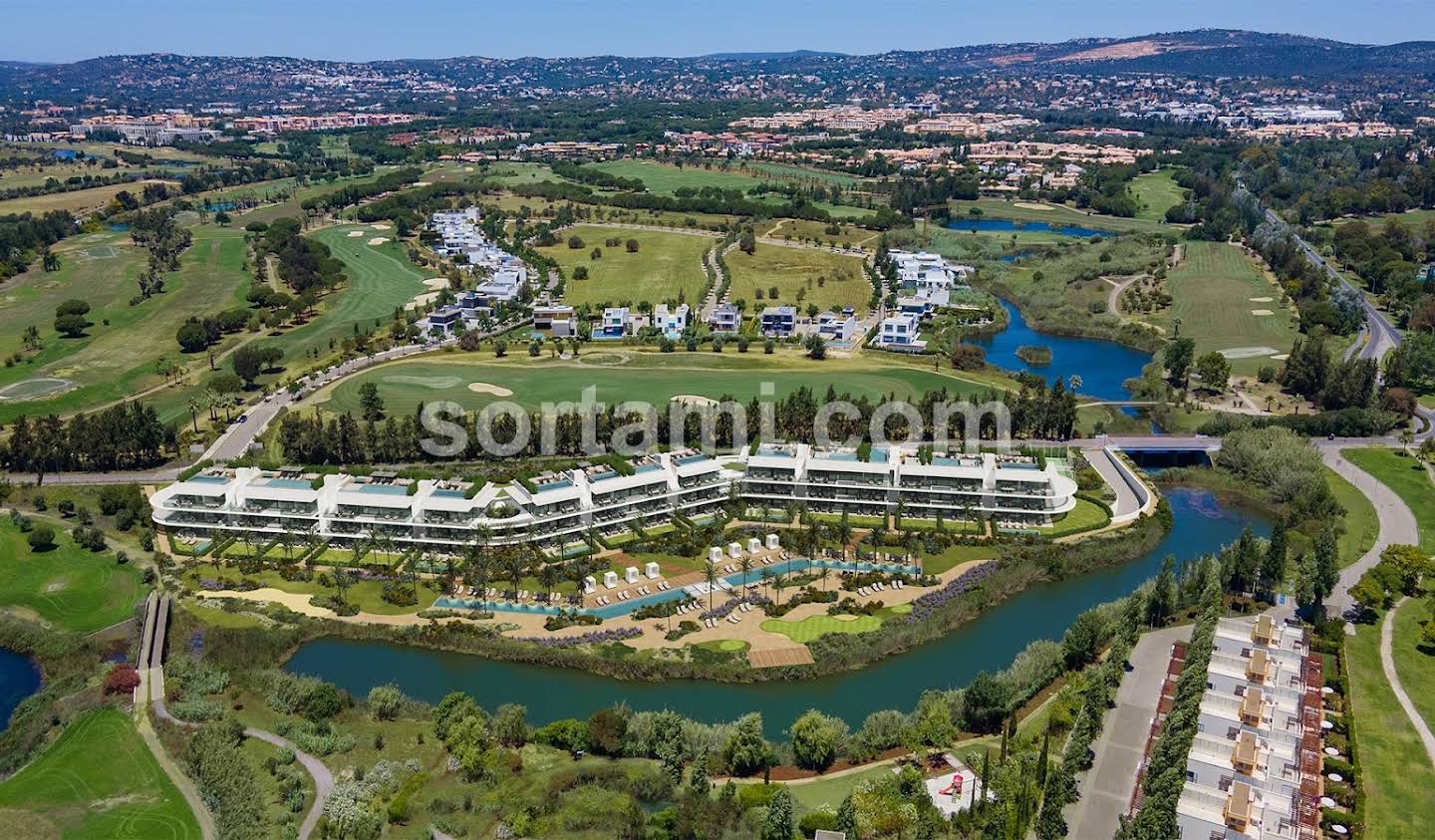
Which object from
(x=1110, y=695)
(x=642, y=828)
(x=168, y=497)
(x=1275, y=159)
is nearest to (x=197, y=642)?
(x=168, y=497)

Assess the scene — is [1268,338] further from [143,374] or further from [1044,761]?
[143,374]

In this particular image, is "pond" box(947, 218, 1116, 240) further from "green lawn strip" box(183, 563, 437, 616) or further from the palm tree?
"green lawn strip" box(183, 563, 437, 616)

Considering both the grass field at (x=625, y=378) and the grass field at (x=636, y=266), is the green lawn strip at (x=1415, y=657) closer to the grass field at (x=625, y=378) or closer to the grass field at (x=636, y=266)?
the grass field at (x=625, y=378)

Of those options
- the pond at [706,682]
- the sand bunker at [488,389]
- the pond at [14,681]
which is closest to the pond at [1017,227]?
the sand bunker at [488,389]

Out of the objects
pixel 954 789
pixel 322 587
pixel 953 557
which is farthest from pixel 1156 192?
pixel 954 789

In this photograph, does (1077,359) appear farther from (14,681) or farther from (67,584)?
(14,681)

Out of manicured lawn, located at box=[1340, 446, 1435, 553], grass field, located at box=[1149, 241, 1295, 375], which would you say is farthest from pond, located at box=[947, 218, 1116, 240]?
manicured lawn, located at box=[1340, 446, 1435, 553]
